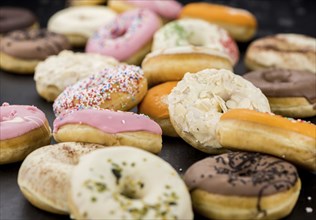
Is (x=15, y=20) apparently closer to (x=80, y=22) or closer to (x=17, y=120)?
(x=80, y=22)

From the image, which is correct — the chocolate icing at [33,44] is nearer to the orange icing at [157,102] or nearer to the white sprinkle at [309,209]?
the orange icing at [157,102]

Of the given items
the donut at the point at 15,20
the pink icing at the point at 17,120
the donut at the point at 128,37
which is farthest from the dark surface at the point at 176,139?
the donut at the point at 15,20

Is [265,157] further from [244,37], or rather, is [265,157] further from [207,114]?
[244,37]

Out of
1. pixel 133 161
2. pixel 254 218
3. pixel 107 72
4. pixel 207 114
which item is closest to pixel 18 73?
pixel 107 72

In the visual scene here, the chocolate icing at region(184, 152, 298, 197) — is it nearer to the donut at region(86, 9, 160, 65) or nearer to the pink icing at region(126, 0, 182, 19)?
the donut at region(86, 9, 160, 65)

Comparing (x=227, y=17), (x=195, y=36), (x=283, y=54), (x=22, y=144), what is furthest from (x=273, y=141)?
(x=227, y=17)

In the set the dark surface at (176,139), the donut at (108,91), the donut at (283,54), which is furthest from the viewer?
the donut at (283,54)
